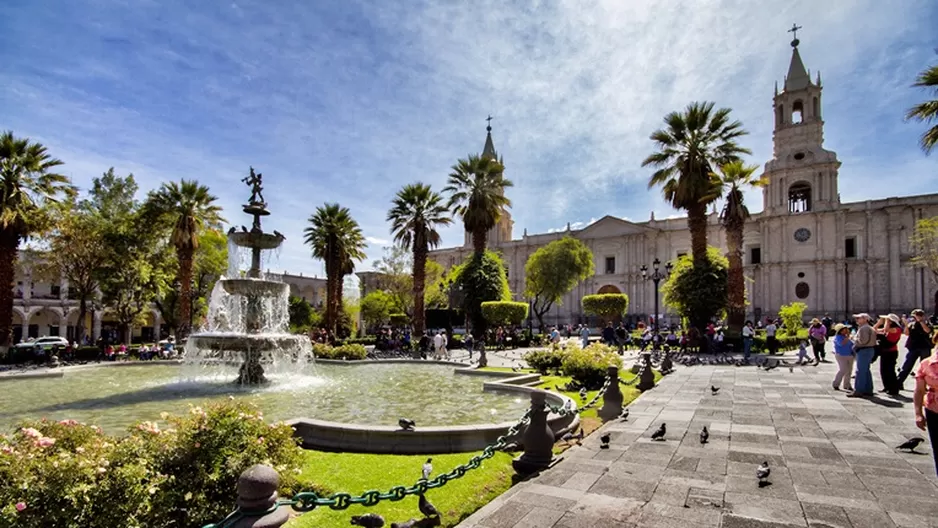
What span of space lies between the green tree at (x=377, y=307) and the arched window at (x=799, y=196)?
127ft

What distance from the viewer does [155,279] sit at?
27203 mm

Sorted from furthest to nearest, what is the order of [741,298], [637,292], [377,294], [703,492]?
[637,292]
[377,294]
[741,298]
[703,492]

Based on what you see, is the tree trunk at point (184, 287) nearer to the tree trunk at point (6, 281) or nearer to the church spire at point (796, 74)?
the tree trunk at point (6, 281)

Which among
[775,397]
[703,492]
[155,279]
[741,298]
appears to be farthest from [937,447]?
[155,279]

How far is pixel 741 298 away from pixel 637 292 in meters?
32.1

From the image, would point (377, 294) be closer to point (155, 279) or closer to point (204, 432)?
point (155, 279)

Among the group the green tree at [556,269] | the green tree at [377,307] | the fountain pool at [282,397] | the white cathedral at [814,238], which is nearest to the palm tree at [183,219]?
the fountain pool at [282,397]

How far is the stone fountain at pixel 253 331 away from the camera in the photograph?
10.8m

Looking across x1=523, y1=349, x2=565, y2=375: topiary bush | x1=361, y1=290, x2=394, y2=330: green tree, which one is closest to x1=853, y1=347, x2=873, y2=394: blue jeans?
x1=523, y1=349, x2=565, y2=375: topiary bush

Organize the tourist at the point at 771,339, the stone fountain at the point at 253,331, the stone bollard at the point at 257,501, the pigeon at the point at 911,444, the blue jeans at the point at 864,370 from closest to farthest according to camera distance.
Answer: the stone bollard at the point at 257,501 → the pigeon at the point at 911,444 → the blue jeans at the point at 864,370 → the stone fountain at the point at 253,331 → the tourist at the point at 771,339

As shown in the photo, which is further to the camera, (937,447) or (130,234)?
(130,234)

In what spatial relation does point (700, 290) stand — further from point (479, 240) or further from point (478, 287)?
point (479, 240)

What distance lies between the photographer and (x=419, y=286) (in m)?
29.4

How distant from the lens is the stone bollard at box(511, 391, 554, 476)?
17.0 ft
